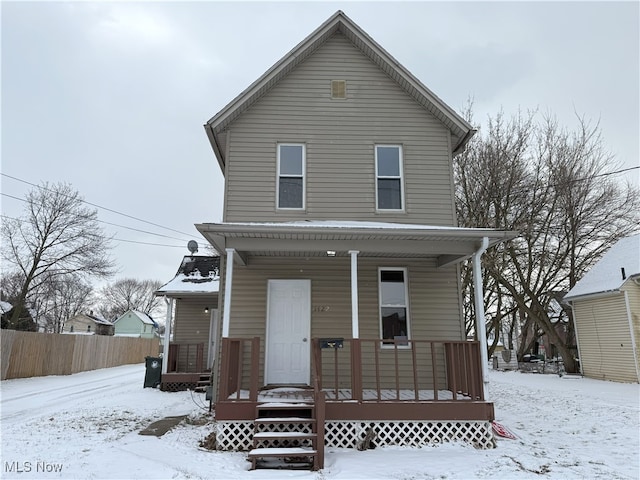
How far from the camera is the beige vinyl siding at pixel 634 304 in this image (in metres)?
13.6

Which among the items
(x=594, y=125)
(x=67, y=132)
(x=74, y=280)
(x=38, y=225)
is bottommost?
(x=74, y=280)

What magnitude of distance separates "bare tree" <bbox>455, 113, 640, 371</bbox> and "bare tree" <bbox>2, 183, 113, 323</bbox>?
67.7 ft

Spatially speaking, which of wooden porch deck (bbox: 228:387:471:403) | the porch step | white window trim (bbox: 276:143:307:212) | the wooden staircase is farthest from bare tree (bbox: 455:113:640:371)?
the wooden staircase

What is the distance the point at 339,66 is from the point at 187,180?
22.1 m

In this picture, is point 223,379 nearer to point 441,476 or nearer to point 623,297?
point 441,476

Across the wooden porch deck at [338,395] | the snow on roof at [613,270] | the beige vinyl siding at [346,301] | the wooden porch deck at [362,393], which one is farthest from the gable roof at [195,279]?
the snow on roof at [613,270]

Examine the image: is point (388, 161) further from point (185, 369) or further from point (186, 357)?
point (185, 369)

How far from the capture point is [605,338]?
15.1 meters

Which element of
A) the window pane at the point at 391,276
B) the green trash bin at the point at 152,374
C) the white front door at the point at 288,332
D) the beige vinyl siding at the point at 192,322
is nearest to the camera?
the white front door at the point at 288,332

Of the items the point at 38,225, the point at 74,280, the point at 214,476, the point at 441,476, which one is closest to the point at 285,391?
the point at 214,476

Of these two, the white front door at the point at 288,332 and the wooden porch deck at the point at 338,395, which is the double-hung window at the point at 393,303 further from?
Result: the white front door at the point at 288,332

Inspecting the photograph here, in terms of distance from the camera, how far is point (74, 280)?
2819 cm

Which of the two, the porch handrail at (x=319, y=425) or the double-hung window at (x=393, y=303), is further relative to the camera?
the double-hung window at (x=393, y=303)

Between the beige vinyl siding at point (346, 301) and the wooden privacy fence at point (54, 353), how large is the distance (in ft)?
41.2
